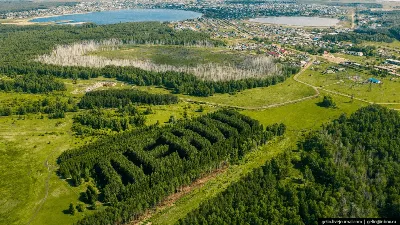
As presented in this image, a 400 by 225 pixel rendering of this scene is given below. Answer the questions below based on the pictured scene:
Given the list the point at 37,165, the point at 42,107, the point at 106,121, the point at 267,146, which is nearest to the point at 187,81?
the point at 106,121

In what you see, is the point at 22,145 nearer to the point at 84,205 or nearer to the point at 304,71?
the point at 84,205

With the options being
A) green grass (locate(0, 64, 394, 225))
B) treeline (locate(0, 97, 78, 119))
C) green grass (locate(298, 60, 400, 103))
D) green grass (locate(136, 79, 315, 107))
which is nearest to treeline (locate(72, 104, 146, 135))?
green grass (locate(0, 64, 394, 225))

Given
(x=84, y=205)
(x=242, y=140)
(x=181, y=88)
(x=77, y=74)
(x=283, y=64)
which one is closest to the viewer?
(x=84, y=205)

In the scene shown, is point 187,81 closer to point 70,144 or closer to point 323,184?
point 70,144

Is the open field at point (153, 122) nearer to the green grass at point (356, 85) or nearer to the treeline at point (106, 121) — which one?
the green grass at point (356, 85)

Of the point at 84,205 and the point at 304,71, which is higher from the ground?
the point at 304,71

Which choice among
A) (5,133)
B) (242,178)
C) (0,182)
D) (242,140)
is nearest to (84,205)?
(0,182)

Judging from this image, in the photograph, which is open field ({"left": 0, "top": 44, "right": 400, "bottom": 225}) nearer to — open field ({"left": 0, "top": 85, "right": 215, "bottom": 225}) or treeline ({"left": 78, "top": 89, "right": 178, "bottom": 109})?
open field ({"left": 0, "top": 85, "right": 215, "bottom": 225})
